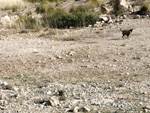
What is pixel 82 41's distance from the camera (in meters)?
14.4

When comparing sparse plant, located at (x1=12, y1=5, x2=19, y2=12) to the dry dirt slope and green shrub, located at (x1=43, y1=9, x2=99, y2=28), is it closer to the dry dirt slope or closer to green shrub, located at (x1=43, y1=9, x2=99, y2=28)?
green shrub, located at (x1=43, y1=9, x2=99, y2=28)

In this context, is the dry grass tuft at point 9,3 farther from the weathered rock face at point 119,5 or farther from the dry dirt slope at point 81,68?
the dry dirt slope at point 81,68

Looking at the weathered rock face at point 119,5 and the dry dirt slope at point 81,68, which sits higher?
the weathered rock face at point 119,5

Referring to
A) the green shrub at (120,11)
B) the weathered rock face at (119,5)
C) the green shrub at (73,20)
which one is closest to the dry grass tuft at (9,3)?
the weathered rock face at (119,5)

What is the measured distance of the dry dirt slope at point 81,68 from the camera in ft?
25.4

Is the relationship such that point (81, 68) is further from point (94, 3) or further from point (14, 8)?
point (14, 8)

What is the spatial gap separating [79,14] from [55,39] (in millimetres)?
4549

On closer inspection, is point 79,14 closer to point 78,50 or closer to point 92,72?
point 78,50

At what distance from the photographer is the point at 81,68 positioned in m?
10.5

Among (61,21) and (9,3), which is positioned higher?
(9,3)

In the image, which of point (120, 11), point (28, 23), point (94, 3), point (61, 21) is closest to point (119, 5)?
point (120, 11)

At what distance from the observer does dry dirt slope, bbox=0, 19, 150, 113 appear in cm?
775

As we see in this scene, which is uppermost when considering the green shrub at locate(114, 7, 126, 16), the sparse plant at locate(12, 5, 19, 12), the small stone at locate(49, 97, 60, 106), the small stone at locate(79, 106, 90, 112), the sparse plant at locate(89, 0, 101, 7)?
the sparse plant at locate(89, 0, 101, 7)

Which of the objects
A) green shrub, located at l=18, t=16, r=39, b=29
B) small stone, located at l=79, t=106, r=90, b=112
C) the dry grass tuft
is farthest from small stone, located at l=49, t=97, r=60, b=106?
the dry grass tuft
